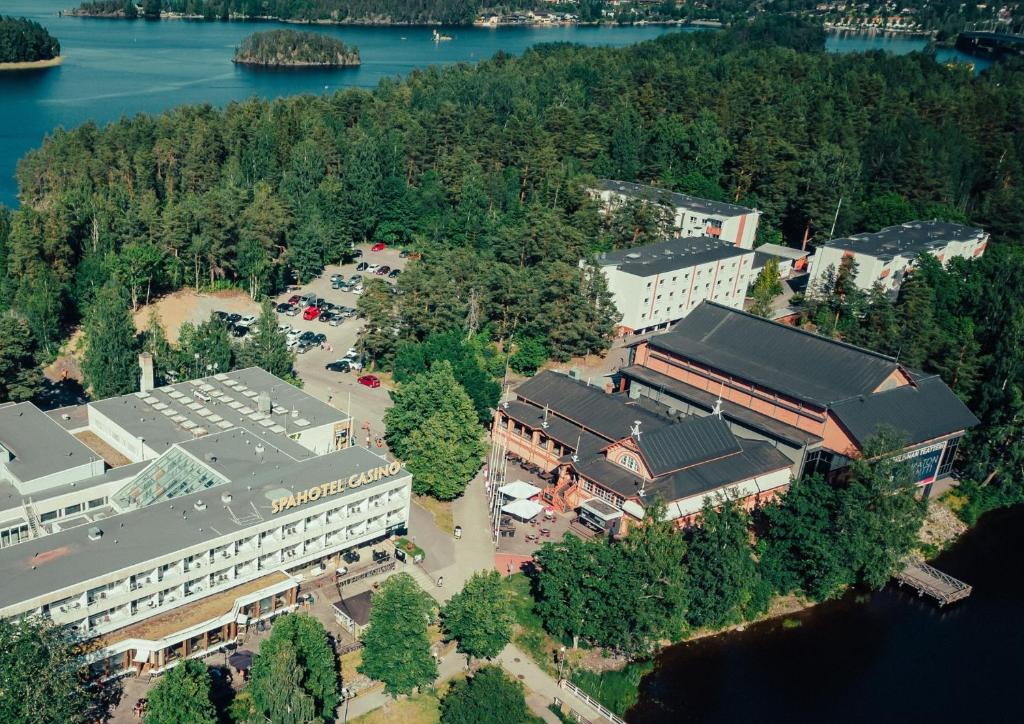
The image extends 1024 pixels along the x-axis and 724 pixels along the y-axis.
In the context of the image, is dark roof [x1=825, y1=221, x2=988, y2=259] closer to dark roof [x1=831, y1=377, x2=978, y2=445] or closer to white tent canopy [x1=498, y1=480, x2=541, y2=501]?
dark roof [x1=831, y1=377, x2=978, y2=445]

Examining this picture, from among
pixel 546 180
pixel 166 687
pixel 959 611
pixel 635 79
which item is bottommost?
pixel 959 611

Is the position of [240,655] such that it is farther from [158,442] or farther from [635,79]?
[635,79]

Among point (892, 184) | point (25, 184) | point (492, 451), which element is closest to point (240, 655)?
point (492, 451)

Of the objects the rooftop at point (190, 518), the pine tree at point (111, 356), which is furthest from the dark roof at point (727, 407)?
the pine tree at point (111, 356)

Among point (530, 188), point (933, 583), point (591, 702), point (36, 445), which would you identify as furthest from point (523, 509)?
point (530, 188)

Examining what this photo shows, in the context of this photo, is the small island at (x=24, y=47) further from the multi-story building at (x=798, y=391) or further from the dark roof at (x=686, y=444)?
the dark roof at (x=686, y=444)

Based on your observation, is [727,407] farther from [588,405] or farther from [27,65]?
[27,65]
